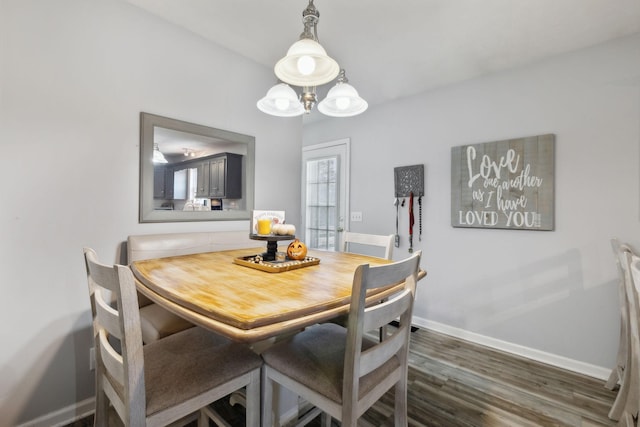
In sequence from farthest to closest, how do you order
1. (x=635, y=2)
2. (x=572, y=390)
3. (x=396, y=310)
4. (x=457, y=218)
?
(x=457, y=218) < (x=572, y=390) < (x=635, y=2) < (x=396, y=310)

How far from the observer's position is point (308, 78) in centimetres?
149

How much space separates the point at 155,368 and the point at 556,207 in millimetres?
2741

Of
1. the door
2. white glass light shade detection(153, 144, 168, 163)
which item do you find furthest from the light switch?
white glass light shade detection(153, 144, 168, 163)

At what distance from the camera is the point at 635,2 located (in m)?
1.69

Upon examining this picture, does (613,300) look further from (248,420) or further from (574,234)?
(248,420)

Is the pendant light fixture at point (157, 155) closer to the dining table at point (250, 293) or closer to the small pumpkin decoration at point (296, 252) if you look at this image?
the dining table at point (250, 293)

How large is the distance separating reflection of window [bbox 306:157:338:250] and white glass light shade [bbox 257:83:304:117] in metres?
1.91

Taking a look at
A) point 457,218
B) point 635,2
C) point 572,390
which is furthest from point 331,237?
point 635,2

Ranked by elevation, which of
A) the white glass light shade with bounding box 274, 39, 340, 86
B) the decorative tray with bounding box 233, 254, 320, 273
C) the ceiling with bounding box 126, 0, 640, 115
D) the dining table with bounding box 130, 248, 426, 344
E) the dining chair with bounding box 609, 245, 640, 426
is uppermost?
the ceiling with bounding box 126, 0, 640, 115

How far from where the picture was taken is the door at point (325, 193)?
3.63 metres

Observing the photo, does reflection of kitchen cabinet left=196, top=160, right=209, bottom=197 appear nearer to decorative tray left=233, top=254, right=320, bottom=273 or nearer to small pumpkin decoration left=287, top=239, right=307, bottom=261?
decorative tray left=233, top=254, right=320, bottom=273

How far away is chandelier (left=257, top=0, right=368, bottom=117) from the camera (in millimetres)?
1310

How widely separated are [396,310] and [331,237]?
2.73 m

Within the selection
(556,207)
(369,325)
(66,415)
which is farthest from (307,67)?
(66,415)
